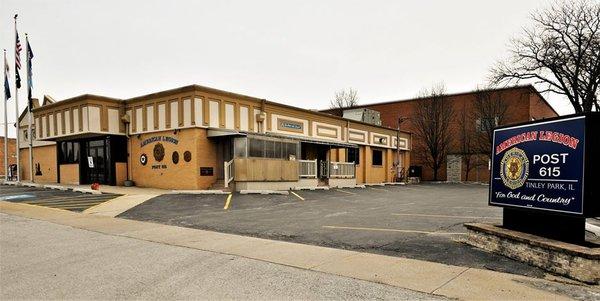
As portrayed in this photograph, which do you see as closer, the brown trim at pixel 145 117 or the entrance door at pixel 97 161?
the brown trim at pixel 145 117

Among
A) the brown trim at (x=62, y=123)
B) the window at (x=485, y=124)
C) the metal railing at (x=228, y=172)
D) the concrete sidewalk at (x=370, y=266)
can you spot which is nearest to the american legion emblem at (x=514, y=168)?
the concrete sidewalk at (x=370, y=266)

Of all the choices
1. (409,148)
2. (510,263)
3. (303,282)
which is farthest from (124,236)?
(409,148)

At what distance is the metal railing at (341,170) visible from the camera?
2958 centimetres

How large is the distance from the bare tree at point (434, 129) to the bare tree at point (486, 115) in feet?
11.0

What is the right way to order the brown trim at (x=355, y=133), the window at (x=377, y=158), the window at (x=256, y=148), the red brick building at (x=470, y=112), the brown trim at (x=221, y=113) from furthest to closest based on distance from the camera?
1. the red brick building at (x=470, y=112)
2. the window at (x=377, y=158)
3. the brown trim at (x=355, y=133)
4. the brown trim at (x=221, y=113)
5. the window at (x=256, y=148)

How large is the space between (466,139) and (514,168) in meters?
42.5

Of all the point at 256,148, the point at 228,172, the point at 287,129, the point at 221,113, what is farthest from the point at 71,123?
the point at 287,129

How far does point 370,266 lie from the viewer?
673cm

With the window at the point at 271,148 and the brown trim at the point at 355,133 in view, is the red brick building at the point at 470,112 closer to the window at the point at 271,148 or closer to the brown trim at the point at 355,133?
the brown trim at the point at 355,133

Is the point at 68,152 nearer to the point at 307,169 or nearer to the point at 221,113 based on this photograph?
the point at 221,113

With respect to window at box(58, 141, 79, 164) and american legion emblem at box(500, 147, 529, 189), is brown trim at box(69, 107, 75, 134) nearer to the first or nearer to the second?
window at box(58, 141, 79, 164)

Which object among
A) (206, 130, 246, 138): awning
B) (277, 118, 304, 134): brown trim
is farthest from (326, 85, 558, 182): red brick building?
(206, 130, 246, 138): awning

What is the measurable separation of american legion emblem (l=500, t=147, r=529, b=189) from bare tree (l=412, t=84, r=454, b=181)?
139 ft

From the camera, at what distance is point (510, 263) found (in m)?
6.87
